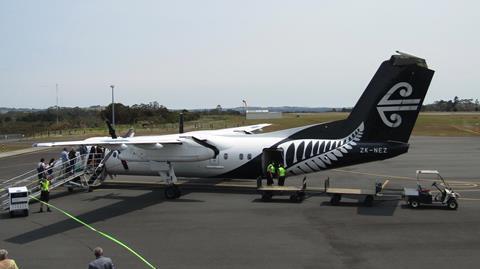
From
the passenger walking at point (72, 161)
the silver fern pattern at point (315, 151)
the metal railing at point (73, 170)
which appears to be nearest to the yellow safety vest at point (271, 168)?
the silver fern pattern at point (315, 151)

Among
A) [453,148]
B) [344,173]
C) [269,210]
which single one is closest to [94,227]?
[269,210]

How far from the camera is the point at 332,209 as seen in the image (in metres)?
18.1

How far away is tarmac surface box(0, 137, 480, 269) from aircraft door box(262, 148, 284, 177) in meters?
1.65

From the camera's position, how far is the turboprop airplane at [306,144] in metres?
19.0

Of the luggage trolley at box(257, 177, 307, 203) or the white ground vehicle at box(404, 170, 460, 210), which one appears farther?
the luggage trolley at box(257, 177, 307, 203)

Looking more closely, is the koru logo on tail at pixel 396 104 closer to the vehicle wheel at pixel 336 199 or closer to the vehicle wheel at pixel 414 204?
the vehicle wheel at pixel 414 204

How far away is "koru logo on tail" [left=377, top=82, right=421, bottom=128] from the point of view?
1897 centimetres

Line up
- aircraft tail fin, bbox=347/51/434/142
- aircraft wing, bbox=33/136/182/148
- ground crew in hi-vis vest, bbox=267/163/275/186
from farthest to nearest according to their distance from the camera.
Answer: ground crew in hi-vis vest, bbox=267/163/275/186, aircraft tail fin, bbox=347/51/434/142, aircraft wing, bbox=33/136/182/148

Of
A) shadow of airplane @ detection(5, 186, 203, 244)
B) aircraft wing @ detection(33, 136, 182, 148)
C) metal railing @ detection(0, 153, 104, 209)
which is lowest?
shadow of airplane @ detection(5, 186, 203, 244)

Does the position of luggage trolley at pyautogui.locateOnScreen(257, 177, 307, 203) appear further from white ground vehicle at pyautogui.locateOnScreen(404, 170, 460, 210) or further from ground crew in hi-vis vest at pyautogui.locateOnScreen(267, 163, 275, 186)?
white ground vehicle at pyautogui.locateOnScreen(404, 170, 460, 210)

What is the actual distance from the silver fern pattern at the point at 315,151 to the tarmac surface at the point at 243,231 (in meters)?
1.54

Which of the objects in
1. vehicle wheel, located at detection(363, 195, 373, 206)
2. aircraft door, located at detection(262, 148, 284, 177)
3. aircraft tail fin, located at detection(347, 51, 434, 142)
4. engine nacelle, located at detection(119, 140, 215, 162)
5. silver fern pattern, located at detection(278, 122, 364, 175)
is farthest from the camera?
engine nacelle, located at detection(119, 140, 215, 162)

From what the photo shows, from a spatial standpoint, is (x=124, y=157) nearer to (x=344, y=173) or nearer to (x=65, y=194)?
(x=65, y=194)

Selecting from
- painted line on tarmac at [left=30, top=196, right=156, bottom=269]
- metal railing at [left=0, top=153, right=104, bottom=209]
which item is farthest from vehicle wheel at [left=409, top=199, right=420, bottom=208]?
metal railing at [left=0, top=153, right=104, bottom=209]
